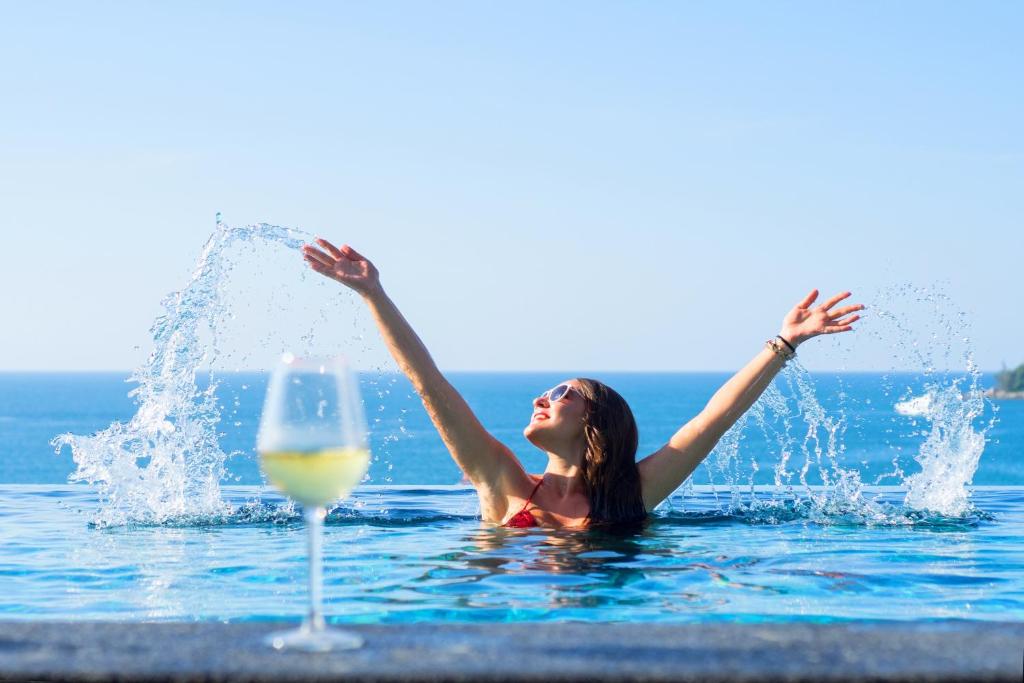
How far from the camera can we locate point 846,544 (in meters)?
6.59

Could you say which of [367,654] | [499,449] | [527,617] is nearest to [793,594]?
[527,617]

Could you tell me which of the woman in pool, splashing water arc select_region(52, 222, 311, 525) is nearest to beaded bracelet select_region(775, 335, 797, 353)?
the woman in pool

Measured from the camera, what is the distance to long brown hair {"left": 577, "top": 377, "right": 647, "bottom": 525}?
682 cm

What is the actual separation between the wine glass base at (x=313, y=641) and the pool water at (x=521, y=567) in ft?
6.93

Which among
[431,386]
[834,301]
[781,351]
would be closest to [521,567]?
[431,386]

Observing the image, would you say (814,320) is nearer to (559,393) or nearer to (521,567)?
(559,393)

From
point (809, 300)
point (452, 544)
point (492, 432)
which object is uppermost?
point (809, 300)

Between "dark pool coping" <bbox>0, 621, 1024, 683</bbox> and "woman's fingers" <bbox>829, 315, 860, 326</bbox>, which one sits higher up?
"woman's fingers" <bbox>829, 315, 860, 326</bbox>

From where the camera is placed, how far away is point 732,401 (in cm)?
669

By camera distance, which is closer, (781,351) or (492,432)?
(781,351)

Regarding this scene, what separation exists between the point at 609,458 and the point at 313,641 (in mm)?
4757

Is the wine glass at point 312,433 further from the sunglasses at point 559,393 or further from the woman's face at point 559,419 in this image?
the sunglasses at point 559,393

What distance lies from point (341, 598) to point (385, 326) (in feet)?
5.42

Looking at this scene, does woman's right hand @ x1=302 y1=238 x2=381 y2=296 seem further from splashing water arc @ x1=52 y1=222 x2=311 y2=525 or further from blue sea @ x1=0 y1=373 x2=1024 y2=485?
blue sea @ x1=0 y1=373 x2=1024 y2=485
